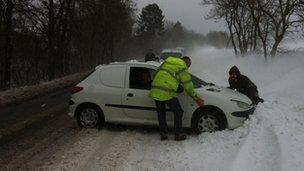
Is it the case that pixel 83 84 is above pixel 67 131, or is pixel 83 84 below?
above

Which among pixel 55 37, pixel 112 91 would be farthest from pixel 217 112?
pixel 55 37

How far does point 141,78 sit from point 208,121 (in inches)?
70.5

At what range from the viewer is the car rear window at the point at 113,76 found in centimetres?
1155

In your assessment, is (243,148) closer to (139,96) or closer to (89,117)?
(139,96)

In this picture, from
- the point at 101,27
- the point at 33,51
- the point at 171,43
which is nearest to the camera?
the point at 33,51

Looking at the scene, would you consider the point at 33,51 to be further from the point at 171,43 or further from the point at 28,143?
the point at 171,43

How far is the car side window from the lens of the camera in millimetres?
11297

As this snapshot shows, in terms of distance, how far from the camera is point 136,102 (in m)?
11.2

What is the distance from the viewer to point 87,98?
11.6m

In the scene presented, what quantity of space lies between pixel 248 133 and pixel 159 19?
92682 millimetres

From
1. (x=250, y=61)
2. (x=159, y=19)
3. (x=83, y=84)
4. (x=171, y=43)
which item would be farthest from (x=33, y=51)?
(x=171, y=43)

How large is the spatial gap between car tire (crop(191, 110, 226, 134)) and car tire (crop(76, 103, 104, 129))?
7.34 ft

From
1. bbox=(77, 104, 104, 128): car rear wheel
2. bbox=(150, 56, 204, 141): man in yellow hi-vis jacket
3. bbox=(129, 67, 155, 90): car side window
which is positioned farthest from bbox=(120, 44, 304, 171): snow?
bbox=(77, 104, 104, 128): car rear wheel

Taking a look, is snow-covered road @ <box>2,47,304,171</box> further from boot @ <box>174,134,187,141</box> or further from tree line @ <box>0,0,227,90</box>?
tree line @ <box>0,0,227,90</box>
